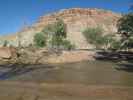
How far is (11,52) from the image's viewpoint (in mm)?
40344

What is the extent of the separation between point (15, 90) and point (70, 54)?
105ft

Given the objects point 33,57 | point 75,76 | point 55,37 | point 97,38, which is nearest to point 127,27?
point 33,57

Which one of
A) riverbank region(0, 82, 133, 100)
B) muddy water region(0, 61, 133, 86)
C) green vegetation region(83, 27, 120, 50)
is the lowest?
muddy water region(0, 61, 133, 86)

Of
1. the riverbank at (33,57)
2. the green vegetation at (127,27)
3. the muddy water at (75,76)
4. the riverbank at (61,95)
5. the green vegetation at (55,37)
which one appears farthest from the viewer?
the green vegetation at (55,37)

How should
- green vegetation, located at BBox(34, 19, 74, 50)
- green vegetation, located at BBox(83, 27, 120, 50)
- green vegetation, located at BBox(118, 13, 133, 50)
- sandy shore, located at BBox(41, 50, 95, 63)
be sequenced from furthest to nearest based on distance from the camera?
green vegetation, located at BBox(83, 27, 120, 50) < green vegetation, located at BBox(34, 19, 74, 50) < sandy shore, located at BBox(41, 50, 95, 63) < green vegetation, located at BBox(118, 13, 133, 50)

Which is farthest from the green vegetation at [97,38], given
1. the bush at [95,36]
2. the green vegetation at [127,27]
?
the green vegetation at [127,27]

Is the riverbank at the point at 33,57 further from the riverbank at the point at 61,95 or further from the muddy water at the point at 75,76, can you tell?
the riverbank at the point at 61,95

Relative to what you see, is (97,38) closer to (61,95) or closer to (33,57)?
(33,57)

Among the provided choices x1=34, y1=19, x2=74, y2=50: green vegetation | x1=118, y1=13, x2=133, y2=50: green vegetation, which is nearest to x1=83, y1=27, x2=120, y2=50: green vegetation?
x1=34, y1=19, x2=74, y2=50: green vegetation

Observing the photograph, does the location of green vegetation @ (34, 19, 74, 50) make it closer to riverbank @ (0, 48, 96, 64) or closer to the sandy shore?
the sandy shore

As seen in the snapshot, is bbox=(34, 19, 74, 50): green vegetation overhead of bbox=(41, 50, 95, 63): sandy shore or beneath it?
overhead

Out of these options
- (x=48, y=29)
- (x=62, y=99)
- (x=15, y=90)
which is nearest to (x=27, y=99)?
(x=62, y=99)

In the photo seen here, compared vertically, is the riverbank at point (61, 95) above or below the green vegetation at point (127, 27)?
below

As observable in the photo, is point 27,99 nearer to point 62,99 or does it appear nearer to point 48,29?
point 62,99
